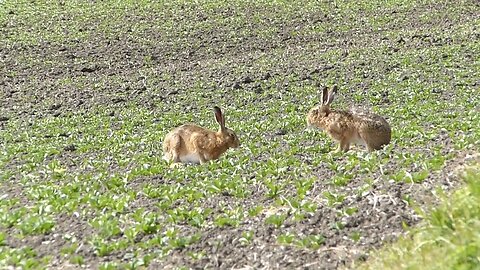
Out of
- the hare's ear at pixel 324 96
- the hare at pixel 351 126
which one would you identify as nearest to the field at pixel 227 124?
the hare at pixel 351 126

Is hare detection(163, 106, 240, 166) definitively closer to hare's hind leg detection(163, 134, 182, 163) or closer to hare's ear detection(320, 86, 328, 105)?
hare's hind leg detection(163, 134, 182, 163)

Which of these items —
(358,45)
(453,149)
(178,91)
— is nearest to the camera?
(453,149)

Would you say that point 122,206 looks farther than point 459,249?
Yes

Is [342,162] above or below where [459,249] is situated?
below

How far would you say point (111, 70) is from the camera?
82.4 ft

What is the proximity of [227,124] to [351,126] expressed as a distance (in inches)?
204

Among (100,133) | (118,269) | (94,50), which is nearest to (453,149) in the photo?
(118,269)

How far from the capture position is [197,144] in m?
11.4

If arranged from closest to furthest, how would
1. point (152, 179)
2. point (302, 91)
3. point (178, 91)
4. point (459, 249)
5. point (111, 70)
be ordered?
point (459, 249) → point (152, 179) → point (302, 91) → point (178, 91) → point (111, 70)

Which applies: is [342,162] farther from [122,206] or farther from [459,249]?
[459,249]

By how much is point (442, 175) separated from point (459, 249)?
3.09 meters

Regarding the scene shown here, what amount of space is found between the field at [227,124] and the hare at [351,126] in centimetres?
34

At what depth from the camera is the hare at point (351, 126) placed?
10680 mm

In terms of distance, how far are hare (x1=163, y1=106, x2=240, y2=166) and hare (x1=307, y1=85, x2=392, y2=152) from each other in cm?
153
